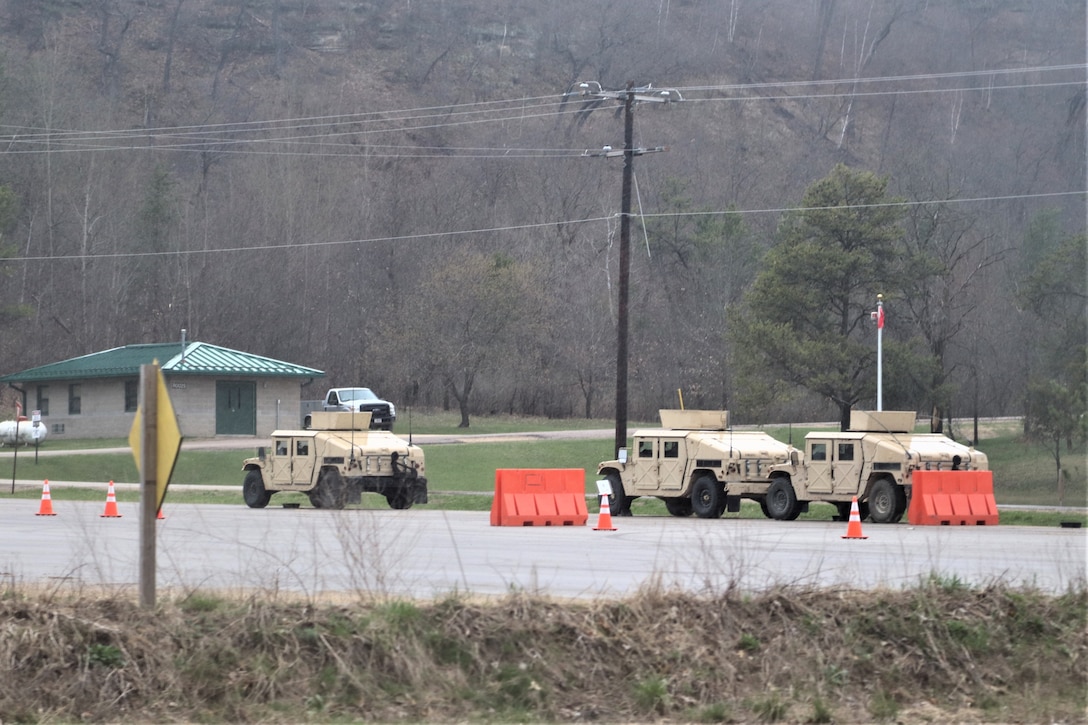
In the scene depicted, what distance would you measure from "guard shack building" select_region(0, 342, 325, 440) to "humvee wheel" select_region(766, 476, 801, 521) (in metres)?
31.5

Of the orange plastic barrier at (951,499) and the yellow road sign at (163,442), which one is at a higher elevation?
the yellow road sign at (163,442)

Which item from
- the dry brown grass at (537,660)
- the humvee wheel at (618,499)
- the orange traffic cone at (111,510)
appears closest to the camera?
the dry brown grass at (537,660)

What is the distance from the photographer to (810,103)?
452 feet

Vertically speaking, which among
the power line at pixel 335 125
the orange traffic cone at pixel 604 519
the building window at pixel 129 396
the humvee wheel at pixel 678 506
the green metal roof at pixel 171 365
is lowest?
the humvee wheel at pixel 678 506

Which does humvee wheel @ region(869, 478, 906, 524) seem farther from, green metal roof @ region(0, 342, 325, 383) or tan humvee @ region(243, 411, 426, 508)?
green metal roof @ region(0, 342, 325, 383)

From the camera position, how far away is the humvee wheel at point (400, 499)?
2956cm

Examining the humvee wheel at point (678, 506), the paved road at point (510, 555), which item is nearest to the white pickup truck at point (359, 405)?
the humvee wheel at point (678, 506)

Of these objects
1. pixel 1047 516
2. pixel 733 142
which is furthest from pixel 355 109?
pixel 1047 516

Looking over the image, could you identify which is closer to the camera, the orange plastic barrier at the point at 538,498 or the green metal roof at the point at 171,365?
the orange plastic barrier at the point at 538,498

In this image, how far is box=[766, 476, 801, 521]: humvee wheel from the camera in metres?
27.0

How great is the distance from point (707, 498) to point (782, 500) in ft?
4.92

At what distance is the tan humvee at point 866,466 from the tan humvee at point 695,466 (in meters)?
0.48

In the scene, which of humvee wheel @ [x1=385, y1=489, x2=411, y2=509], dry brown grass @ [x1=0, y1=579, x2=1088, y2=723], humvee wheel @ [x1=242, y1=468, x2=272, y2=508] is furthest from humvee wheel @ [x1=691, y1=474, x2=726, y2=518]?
dry brown grass @ [x1=0, y1=579, x2=1088, y2=723]

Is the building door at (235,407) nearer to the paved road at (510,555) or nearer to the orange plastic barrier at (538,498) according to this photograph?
the paved road at (510,555)
